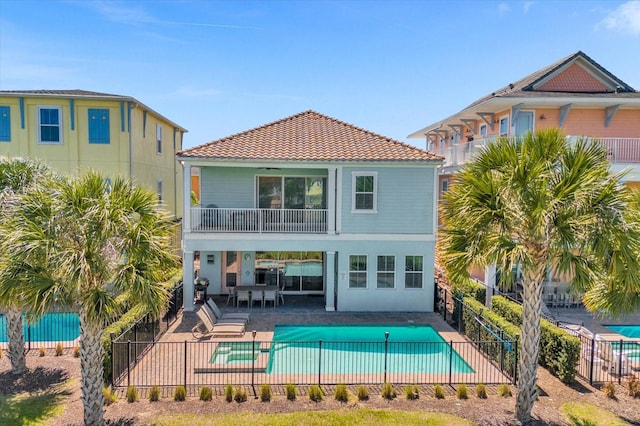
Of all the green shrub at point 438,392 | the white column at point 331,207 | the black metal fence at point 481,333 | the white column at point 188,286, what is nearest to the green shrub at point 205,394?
the green shrub at point 438,392

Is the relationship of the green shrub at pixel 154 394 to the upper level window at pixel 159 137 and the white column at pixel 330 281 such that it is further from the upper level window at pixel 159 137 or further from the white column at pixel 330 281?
the upper level window at pixel 159 137

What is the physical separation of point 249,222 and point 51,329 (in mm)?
8370

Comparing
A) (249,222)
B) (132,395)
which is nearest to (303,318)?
(249,222)

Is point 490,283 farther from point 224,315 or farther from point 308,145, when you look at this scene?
point 224,315

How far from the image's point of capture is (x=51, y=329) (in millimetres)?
15711

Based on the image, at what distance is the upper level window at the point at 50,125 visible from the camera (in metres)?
19.5

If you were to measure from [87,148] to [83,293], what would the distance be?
14449 millimetres

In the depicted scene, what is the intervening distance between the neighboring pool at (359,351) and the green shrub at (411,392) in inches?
42.9

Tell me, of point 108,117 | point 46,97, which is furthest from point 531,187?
point 46,97

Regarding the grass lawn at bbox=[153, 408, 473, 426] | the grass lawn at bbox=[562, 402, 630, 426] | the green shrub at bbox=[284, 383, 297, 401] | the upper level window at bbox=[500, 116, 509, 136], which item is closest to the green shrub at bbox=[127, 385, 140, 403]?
the grass lawn at bbox=[153, 408, 473, 426]

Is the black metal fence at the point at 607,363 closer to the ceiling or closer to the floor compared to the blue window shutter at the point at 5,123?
closer to the floor

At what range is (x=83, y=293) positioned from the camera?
7715mm

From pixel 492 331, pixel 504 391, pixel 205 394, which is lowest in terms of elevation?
pixel 504 391

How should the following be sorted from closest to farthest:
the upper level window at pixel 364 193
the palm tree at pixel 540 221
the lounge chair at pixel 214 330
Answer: the palm tree at pixel 540 221 → the lounge chair at pixel 214 330 → the upper level window at pixel 364 193
